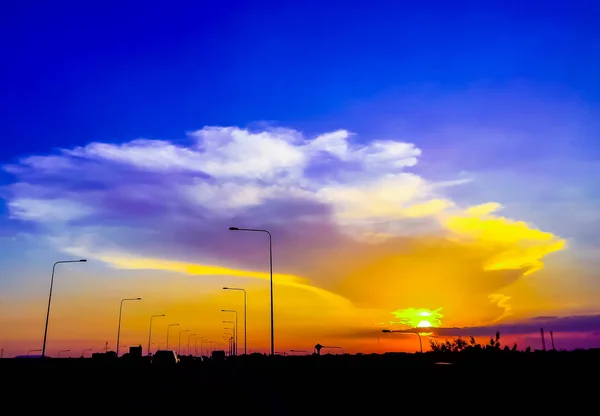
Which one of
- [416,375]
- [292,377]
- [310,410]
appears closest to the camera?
[310,410]

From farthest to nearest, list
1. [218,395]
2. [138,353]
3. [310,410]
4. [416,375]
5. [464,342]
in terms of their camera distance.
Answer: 1. [138,353]
2. [464,342]
3. [218,395]
4. [416,375]
5. [310,410]

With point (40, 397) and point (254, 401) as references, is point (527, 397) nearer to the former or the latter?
point (254, 401)

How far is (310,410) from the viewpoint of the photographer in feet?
63.4

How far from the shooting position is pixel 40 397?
24219mm

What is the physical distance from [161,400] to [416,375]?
37.7ft

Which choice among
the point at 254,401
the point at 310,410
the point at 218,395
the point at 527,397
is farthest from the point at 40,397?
the point at 527,397

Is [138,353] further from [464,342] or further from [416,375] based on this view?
[416,375]

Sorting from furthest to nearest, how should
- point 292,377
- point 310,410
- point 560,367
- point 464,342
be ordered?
point 464,342
point 292,377
point 310,410
point 560,367

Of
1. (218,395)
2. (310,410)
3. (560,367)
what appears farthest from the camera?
(218,395)

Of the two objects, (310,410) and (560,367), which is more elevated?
(560,367)

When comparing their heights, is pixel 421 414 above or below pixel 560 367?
below

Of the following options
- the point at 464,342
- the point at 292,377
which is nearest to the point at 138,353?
the point at 464,342

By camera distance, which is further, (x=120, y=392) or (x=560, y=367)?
(x=120, y=392)

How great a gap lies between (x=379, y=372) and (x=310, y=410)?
8.75 metres
